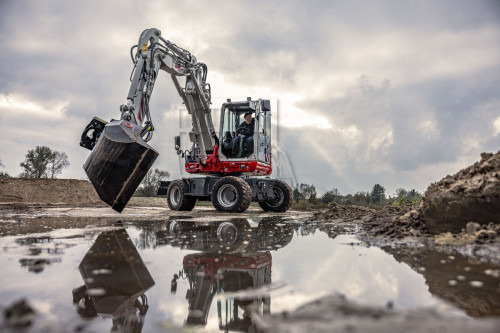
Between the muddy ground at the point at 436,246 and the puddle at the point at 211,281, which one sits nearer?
the muddy ground at the point at 436,246

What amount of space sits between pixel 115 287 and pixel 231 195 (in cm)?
875

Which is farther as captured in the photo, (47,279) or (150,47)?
(150,47)

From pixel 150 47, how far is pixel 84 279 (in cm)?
866

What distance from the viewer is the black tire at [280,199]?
12.9m

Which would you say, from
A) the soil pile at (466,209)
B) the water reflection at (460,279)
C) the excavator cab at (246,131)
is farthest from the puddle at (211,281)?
the excavator cab at (246,131)

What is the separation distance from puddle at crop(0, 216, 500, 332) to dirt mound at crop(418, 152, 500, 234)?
3.02 ft

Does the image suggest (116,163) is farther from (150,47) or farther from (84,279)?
(84,279)

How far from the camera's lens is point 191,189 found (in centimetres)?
1246

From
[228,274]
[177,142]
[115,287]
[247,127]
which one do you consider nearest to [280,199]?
[247,127]

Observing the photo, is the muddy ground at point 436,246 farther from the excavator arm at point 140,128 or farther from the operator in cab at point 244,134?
the operator in cab at point 244,134

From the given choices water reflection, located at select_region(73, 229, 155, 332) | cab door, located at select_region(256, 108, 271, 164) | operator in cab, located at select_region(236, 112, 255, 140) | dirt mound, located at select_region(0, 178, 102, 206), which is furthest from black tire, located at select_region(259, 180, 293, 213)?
dirt mound, located at select_region(0, 178, 102, 206)

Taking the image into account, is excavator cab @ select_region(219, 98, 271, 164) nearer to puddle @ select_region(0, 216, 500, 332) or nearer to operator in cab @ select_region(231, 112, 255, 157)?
operator in cab @ select_region(231, 112, 255, 157)

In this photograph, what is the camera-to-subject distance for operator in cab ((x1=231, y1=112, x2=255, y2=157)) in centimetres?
1188

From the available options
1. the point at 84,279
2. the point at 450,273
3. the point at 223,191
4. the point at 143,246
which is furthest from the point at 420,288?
the point at 223,191
